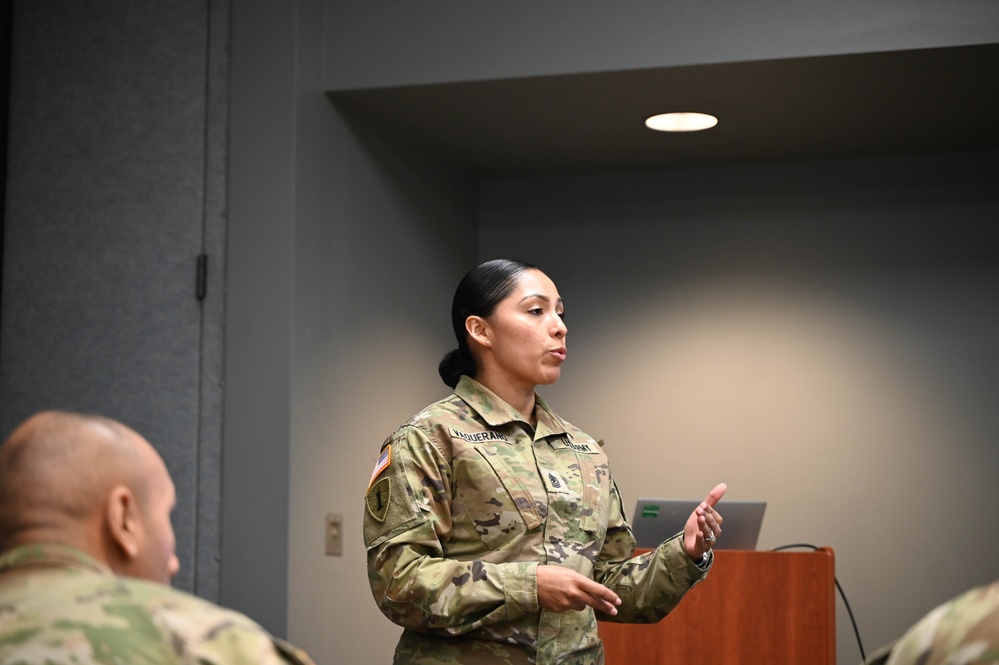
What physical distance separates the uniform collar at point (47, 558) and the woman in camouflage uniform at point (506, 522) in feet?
3.12

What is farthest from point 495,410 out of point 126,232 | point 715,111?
point 715,111

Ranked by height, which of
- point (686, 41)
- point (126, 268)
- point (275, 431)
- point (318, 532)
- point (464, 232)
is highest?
point (686, 41)

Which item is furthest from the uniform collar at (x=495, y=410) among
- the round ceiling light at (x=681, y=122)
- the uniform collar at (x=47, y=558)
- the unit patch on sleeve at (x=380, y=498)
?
the round ceiling light at (x=681, y=122)

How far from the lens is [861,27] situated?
308 centimetres

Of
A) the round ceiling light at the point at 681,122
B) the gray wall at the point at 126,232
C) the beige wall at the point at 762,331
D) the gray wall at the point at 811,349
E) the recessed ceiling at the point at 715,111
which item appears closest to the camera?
the gray wall at the point at 126,232

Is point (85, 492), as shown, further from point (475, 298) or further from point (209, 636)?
point (475, 298)

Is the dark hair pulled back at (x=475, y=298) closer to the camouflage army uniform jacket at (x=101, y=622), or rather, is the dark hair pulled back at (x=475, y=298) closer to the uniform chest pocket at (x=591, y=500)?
the uniform chest pocket at (x=591, y=500)

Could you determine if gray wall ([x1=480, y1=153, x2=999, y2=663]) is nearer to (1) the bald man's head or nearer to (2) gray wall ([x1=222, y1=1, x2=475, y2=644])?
(2) gray wall ([x1=222, y1=1, x2=475, y2=644])

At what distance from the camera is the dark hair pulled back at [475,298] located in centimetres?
234

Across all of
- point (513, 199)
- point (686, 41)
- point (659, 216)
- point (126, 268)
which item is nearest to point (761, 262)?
point (659, 216)

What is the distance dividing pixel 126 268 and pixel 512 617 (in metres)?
1.84

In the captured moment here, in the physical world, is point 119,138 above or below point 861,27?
below

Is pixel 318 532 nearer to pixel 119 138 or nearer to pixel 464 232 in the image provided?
pixel 119 138

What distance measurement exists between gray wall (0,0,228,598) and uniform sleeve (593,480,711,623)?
131 centimetres
